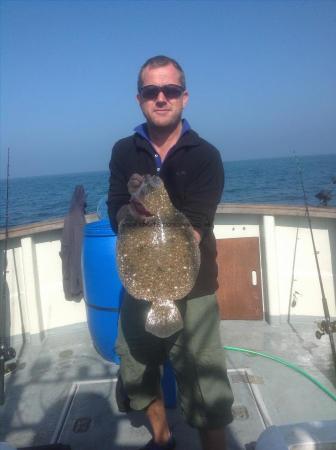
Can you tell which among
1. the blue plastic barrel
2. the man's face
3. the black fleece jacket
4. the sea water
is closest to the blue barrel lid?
Answer: the blue plastic barrel

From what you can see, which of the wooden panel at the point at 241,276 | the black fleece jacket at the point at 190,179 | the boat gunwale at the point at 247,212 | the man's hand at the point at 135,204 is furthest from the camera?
the wooden panel at the point at 241,276

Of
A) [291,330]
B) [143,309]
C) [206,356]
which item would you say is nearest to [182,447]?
[206,356]

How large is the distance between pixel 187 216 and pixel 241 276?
3.39 meters

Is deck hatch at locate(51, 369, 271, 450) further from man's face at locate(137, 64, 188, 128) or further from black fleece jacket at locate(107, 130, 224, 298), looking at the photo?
man's face at locate(137, 64, 188, 128)

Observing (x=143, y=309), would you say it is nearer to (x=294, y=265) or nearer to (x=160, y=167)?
(x=160, y=167)

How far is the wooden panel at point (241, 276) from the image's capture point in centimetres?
555

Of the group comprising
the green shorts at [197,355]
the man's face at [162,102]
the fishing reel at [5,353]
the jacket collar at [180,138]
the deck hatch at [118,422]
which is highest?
the man's face at [162,102]

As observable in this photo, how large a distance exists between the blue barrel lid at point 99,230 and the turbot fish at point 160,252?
155cm

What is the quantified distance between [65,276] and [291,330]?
336 centimetres

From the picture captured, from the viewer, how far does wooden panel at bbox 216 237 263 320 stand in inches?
218

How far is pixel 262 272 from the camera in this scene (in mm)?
5555

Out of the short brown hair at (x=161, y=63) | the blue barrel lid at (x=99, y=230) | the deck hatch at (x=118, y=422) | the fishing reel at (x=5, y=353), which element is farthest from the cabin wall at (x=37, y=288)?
the short brown hair at (x=161, y=63)

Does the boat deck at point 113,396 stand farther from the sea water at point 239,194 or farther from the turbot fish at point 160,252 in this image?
the sea water at point 239,194

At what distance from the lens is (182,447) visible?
3059mm
